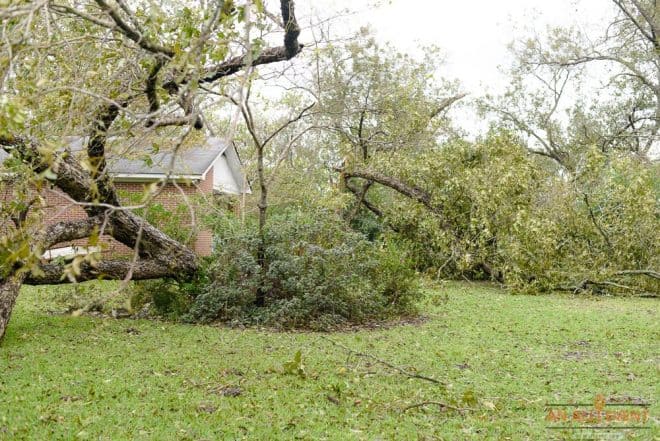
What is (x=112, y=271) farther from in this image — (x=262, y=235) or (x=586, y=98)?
(x=586, y=98)

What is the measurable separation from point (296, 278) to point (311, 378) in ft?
10.8

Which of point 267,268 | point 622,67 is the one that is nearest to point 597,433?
point 267,268

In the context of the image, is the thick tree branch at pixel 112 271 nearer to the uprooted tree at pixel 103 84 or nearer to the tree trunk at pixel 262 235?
the uprooted tree at pixel 103 84

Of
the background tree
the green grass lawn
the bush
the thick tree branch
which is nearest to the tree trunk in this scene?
the bush

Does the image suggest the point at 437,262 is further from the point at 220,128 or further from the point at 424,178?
the point at 220,128

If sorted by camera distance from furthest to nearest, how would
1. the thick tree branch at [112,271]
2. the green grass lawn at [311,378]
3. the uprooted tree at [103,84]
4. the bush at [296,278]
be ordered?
the bush at [296,278] → the thick tree branch at [112,271] → the green grass lawn at [311,378] → the uprooted tree at [103,84]

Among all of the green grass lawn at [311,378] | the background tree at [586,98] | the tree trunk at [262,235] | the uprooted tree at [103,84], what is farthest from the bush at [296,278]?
the background tree at [586,98]

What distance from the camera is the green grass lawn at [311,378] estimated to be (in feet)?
15.1

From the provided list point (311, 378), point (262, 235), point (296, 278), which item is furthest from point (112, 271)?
point (311, 378)

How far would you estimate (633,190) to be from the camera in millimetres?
13133

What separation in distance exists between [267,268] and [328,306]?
3.67 feet

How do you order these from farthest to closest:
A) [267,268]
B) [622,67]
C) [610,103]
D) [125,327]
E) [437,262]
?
[610,103]
[622,67]
[437,262]
[267,268]
[125,327]

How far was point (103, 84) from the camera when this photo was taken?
6270mm

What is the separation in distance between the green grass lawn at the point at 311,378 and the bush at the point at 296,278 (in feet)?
1.87
